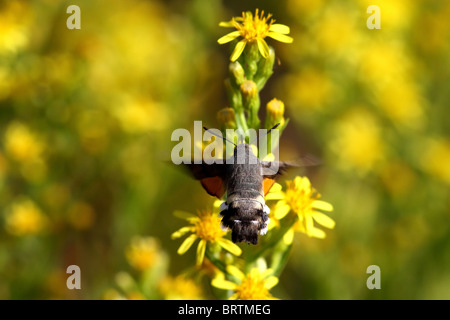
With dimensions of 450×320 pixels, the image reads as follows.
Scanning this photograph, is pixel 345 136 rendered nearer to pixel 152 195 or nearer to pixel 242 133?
pixel 152 195

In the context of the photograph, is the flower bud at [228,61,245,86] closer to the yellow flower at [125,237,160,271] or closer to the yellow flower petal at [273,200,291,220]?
the yellow flower petal at [273,200,291,220]

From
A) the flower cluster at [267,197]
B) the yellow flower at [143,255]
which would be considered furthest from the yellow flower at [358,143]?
the flower cluster at [267,197]

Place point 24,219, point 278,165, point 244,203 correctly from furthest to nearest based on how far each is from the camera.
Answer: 1. point 24,219
2. point 278,165
3. point 244,203

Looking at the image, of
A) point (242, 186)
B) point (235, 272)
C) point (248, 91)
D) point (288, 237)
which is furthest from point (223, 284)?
point (248, 91)

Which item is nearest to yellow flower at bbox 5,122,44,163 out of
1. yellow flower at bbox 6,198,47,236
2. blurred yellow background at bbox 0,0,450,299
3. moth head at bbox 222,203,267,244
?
blurred yellow background at bbox 0,0,450,299

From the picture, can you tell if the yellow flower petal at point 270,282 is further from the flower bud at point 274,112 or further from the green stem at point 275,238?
the flower bud at point 274,112

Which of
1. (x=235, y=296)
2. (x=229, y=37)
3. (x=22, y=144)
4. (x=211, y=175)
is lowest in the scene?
(x=235, y=296)

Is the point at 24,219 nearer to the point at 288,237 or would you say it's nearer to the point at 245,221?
the point at 288,237
